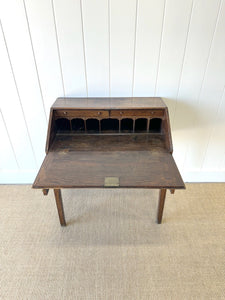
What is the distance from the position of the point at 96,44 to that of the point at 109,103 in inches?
15.1

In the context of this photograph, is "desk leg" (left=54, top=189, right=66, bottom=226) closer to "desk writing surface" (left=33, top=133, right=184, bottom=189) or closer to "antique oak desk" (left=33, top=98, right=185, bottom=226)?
"antique oak desk" (left=33, top=98, right=185, bottom=226)

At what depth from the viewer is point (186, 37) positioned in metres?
1.33

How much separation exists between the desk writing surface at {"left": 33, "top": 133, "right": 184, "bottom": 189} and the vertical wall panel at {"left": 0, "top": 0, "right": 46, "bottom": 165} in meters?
0.37

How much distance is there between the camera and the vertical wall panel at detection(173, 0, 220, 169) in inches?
49.5

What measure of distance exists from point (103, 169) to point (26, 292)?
845 millimetres

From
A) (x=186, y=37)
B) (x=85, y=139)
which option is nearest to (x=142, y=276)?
(x=85, y=139)

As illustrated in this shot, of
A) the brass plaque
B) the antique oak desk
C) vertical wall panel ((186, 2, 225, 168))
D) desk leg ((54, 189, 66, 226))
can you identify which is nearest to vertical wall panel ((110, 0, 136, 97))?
the antique oak desk

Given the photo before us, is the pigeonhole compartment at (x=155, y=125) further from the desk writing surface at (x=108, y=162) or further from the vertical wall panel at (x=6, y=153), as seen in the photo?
the vertical wall panel at (x=6, y=153)

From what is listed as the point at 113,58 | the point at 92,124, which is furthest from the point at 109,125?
the point at 113,58

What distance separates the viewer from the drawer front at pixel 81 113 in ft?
4.43

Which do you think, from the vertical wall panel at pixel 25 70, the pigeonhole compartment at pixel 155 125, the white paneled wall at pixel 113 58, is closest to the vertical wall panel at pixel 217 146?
the white paneled wall at pixel 113 58

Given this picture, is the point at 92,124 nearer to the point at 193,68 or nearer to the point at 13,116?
the point at 13,116

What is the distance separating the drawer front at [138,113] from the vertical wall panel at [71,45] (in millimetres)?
329

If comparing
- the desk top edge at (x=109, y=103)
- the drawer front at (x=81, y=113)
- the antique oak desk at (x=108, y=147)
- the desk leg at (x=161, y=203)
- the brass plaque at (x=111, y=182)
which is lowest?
the desk leg at (x=161, y=203)
